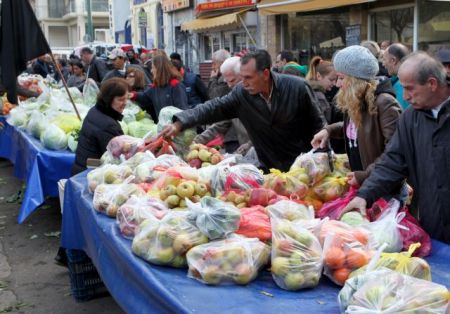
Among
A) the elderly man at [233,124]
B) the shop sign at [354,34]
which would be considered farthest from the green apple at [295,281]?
the shop sign at [354,34]

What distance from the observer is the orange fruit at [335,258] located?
202 centimetres

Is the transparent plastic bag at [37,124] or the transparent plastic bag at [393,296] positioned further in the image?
the transparent plastic bag at [37,124]

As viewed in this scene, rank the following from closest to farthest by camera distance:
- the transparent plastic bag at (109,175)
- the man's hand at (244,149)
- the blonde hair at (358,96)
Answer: the blonde hair at (358,96) < the transparent plastic bag at (109,175) < the man's hand at (244,149)

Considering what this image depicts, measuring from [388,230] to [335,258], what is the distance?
338 millimetres

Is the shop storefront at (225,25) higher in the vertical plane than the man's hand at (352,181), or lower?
higher

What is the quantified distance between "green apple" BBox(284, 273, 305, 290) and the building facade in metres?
50.3

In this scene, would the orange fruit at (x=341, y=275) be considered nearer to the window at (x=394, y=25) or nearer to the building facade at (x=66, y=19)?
the window at (x=394, y=25)

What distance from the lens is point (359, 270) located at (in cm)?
193

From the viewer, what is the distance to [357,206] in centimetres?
246

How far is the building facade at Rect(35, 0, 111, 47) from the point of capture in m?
49.3

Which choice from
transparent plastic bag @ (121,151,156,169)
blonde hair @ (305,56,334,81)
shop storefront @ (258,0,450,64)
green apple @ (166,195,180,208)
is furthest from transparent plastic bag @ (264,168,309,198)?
shop storefront @ (258,0,450,64)

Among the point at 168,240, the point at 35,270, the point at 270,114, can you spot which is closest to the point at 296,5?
the point at 270,114

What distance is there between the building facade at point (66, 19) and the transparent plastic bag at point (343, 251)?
50.2m

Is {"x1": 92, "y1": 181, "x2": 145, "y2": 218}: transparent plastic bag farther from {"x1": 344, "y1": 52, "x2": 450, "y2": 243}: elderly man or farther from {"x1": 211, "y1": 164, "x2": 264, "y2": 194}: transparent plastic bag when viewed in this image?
{"x1": 344, "y1": 52, "x2": 450, "y2": 243}: elderly man
